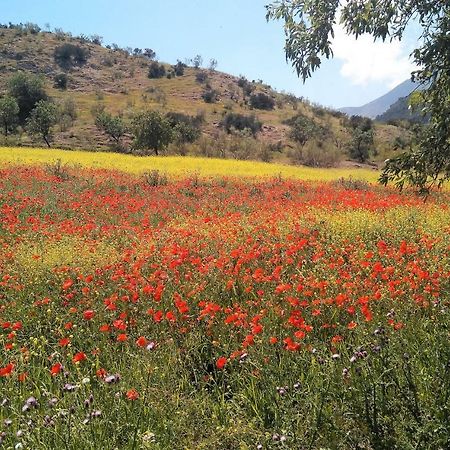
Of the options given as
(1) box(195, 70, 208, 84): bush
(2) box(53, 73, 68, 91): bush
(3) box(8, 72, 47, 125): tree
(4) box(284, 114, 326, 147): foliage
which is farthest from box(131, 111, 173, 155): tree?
(1) box(195, 70, 208, 84): bush

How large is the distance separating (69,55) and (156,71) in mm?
17875

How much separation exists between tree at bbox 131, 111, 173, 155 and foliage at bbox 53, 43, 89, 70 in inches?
2163

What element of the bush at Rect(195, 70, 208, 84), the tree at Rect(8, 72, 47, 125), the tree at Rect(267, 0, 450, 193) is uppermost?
the bush at Rect(195, 70, 208, 84)

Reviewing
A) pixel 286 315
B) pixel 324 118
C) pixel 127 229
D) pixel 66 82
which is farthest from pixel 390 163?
pixel 66 82

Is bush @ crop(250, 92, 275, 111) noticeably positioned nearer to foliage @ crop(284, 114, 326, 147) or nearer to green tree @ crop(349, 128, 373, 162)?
foliage @ crop(284, 114, 326, 147)

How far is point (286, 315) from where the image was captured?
4.87 meters

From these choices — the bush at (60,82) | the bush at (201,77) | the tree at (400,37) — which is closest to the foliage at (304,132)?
the bush at (201,77)

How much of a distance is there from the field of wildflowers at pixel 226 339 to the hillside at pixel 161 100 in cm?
3451

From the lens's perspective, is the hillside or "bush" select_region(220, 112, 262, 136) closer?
the hillside

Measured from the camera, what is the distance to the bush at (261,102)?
79.2 meters

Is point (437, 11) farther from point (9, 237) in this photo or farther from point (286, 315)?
point (9, 237)

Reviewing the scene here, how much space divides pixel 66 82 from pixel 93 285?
8054 centimetres

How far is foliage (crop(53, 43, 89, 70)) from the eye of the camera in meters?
86.2

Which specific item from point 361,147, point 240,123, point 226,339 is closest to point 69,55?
point 240,123
